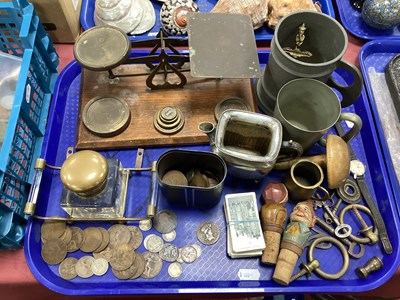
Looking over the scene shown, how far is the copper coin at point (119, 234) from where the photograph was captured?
2.79 feet

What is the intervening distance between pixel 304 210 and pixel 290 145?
0.17 m

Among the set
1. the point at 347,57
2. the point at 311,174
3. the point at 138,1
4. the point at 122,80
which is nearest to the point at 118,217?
the point at 122,80

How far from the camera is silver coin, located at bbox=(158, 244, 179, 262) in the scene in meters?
0.84

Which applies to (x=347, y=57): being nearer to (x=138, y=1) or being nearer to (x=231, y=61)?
(x=231, y=61)

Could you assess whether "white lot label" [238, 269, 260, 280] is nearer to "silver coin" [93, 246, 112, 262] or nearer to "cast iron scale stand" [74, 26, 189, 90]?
"silver coin" [93, 246, 112, 262]

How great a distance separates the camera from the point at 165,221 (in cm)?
88

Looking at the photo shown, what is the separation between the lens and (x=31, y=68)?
92 centimetres

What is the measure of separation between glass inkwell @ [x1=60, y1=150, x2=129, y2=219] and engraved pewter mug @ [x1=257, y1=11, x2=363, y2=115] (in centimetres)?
46

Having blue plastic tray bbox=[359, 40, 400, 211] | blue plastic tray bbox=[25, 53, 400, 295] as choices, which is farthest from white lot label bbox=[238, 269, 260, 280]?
blue plastic tray bbox=[359, 40, 400, 211]

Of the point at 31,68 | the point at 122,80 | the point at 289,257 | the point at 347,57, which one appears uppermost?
the point at 31,68

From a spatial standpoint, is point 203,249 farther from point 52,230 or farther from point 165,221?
point 52,230

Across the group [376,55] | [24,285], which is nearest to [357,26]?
[376,55]

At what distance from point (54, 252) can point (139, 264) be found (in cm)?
21

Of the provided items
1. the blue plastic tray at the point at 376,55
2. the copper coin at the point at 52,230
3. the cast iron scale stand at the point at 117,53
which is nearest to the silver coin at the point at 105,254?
the copper coin at the point at 52,230
